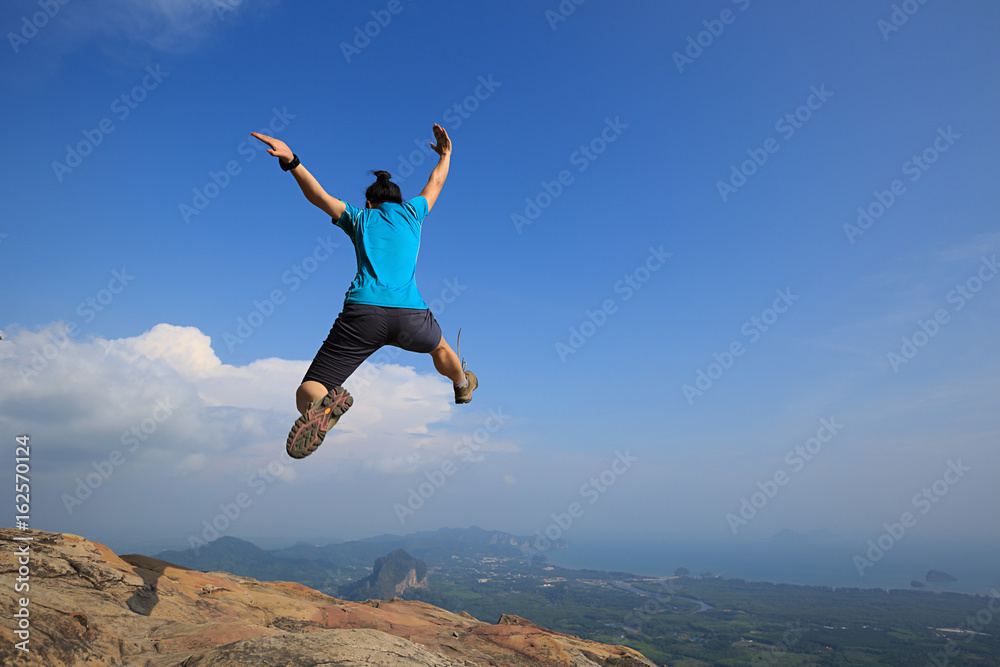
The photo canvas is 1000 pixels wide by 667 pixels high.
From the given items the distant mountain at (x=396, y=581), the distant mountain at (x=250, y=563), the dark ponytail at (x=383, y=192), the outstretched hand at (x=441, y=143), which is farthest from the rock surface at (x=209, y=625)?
the distant mountain at (x=250, y=563)

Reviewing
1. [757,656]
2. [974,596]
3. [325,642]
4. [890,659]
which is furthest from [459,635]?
[974,596]

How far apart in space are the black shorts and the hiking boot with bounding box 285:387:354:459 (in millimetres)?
246

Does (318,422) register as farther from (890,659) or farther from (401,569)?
(401,569)

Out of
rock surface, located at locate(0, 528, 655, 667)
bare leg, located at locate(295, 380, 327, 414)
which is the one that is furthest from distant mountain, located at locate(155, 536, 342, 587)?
bare leg, located at locate(295, 380, 327, 414)

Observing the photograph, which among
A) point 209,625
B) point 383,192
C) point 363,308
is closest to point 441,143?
point 383,192

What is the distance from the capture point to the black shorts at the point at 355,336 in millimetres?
4098

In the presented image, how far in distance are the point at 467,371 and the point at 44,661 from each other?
4237 millimetres

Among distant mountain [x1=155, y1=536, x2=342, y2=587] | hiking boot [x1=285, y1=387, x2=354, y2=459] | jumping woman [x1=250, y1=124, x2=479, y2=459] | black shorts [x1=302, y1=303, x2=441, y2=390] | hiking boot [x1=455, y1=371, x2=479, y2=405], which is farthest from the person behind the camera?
distant mountain [x1=155, y1=536, x2=342, y2=587]

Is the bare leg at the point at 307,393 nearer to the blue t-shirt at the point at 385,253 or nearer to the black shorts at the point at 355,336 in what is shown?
the black shorts at the point at 355,336

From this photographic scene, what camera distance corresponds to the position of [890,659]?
76.7 meters

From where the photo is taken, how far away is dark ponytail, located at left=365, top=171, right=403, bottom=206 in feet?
15.7

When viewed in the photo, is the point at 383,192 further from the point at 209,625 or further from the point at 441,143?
the point at 209,625
